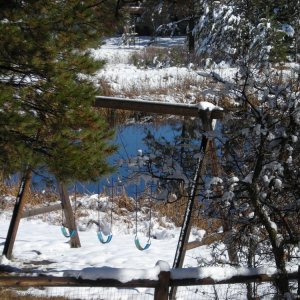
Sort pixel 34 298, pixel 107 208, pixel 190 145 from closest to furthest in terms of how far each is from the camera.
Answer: pixel 190 145 < pixel 34 298 < pixel 107 208

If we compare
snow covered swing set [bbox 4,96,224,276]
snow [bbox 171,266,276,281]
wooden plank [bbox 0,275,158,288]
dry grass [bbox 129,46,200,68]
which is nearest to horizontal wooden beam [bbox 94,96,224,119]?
snow covered swing set [bbox 4,96,224,276]

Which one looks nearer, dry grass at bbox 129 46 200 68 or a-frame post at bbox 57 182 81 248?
a-frame post at bbox 57 182 81 248

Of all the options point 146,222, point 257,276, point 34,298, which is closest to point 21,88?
point 34,298

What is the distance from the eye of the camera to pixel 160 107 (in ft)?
22.1

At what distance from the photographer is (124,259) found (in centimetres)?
760

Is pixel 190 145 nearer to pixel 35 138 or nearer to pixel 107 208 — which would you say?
pixel 35 138

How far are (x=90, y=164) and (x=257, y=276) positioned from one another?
222cm

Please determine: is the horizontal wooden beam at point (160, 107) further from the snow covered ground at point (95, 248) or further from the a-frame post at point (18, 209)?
the a-frame post at point (18, 209)

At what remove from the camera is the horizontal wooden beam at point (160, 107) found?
6129mm

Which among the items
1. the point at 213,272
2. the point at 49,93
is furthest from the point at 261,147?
the point at 49,93

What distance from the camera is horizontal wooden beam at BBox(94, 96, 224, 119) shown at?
20.1 ft

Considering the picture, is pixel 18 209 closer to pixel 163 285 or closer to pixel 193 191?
pixel 193 191

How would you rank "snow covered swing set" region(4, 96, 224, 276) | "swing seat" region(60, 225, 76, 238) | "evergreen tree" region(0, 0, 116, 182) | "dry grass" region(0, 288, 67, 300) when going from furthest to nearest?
"swing seat" region(60, 225, 76, 238), "evergreen tree" region(0, 0, 116, 182), "dry grass" region(0, 288, 67, 300), "snow covered swing set" region(4, 96, 224, 276)

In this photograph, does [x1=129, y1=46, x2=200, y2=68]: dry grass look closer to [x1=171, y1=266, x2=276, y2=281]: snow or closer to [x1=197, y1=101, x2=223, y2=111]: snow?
[x1=197, y1=101, x2=223, y2=111]: snow
